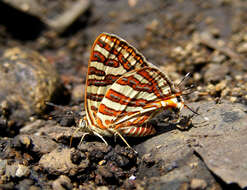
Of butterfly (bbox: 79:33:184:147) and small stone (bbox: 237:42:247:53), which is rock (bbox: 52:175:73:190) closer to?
butterfly (bbox: 79:33:184:147)

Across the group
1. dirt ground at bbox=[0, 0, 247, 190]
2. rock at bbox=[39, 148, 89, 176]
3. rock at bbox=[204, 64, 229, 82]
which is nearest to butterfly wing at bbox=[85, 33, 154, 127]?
rock at bbox=[39, 148, 89, 176]

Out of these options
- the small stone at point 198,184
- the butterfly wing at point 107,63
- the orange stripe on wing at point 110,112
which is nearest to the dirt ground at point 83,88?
the small stone at point 198,184

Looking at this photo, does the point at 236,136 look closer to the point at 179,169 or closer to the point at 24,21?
the point at 179,169

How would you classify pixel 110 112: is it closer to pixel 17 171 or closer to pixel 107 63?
pixel 107 63

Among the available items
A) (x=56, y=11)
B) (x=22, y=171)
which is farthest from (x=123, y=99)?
(x=56, y=11)

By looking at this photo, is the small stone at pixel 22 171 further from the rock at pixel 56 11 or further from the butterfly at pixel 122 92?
the rock at pixel 56 11
